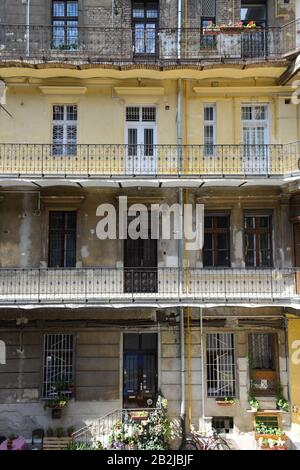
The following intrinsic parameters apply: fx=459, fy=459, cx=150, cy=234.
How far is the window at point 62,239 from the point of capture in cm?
1445

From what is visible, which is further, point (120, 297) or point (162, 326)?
point (162, 326)

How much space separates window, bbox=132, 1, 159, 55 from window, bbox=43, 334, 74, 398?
31.0 ft

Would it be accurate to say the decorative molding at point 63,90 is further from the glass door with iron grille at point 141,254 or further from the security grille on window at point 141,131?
the glass door with iron grille at point 141,254

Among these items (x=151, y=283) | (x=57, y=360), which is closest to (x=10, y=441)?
(x=57, y=360)

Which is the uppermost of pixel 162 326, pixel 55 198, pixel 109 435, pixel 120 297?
pixel 55 198

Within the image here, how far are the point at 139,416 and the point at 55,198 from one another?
6.99 meters

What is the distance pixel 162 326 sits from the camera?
1404cm

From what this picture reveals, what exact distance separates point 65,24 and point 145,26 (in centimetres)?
262

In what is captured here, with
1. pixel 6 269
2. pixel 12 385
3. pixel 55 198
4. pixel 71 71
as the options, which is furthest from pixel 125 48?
pixel 12 385

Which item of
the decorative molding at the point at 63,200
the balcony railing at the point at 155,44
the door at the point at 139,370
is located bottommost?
the door at the point at 139,370

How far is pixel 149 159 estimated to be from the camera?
14.4 m

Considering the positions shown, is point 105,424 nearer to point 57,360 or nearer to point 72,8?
point 57,360

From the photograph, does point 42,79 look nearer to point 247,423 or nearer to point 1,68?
point 1,68

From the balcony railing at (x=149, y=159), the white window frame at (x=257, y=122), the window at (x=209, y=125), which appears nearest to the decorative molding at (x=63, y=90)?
the balcony railing at (x=149, y=159)
